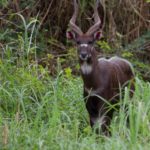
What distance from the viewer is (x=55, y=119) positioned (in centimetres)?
682

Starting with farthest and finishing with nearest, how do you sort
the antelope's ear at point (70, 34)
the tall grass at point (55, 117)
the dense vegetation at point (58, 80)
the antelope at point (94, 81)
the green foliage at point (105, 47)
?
the green foliage at point (105, 47) → the antelope's ear at point (70, 34) → the antelope at point (94, 81) → the dense vegetation at point (58, 80) → the tall grass at point (55, 117)

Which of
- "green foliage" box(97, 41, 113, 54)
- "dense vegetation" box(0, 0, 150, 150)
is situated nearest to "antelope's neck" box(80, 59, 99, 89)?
"dense vegetation" box(0, 0, 150, 150)

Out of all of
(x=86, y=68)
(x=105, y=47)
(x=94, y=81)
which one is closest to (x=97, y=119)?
(x=94, y=81)

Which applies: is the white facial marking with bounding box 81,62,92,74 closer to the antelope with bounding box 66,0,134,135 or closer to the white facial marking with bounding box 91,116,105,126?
the antelope with bounding box 66,0,134,135

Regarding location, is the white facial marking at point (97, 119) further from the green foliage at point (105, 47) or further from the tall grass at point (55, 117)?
the green foliage at point (105, 47)

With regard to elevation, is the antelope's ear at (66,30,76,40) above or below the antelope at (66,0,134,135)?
above

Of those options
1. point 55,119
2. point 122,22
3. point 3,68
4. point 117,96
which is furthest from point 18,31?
point 55,119

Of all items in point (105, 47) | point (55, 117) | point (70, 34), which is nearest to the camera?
point (55, 117)

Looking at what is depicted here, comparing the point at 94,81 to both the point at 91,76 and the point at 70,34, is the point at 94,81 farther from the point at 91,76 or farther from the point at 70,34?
the point at 70,34

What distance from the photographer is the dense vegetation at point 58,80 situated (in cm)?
646

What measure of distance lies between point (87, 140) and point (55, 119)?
0.49 meters

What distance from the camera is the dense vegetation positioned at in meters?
6.46

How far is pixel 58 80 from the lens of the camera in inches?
329

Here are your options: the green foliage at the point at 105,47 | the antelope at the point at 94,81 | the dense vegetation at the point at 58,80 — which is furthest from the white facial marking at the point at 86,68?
the green foliage at the point at 105,47
